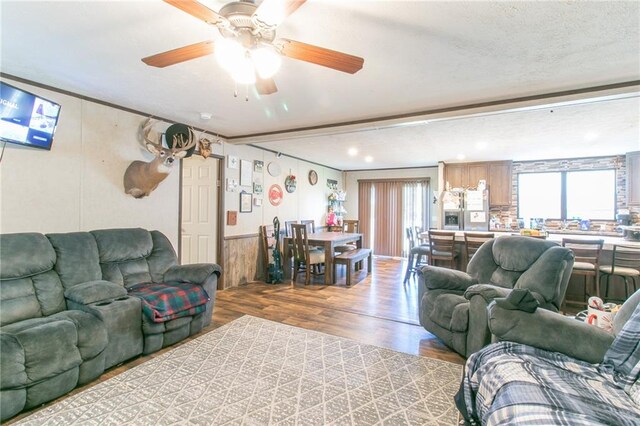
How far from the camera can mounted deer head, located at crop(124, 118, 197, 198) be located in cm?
315

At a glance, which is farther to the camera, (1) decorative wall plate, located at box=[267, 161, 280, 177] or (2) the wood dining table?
(1) decorative wall plate, located at box=[267, 161, 280, 177]

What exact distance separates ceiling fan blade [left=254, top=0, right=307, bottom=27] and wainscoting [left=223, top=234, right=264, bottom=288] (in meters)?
3.73

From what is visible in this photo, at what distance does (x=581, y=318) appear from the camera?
2.17 meters

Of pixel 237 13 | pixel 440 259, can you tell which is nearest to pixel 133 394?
pixel 237 13

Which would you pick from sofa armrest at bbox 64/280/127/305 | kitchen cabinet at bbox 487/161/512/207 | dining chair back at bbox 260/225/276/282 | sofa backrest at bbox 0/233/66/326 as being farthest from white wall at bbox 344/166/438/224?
sofa backrest at bbox 0/233/66/326

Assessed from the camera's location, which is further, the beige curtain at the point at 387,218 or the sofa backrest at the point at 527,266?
the beige curtain at the point at 387,218

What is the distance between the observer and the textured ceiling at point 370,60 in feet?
5.42

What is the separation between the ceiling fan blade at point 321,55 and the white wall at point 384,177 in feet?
19.9

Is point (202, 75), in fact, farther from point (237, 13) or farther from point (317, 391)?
point (317, 391)

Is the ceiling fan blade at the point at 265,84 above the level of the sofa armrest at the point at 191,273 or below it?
above

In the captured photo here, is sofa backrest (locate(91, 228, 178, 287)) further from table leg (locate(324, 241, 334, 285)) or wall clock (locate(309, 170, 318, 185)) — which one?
wall clock (locate(309, 170, 318, 185))

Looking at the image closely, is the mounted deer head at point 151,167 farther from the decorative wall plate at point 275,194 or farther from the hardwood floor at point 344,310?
the decorative wall plate at point 275,194

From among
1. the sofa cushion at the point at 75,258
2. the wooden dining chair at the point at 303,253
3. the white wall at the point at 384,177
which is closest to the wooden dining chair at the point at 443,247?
the wooden dining chair at the point at 303,253

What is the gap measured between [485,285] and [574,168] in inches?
208
